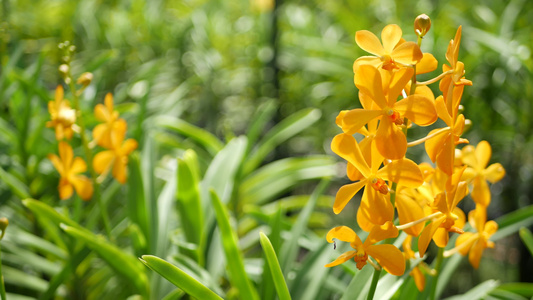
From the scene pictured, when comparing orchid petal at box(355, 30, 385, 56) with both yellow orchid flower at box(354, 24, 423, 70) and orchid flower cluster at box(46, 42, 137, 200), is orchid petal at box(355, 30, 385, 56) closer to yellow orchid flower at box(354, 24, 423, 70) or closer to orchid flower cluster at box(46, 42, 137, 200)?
yellow orchid flower at box(354, 24, 423, 70)

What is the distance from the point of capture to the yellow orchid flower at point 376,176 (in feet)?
1.26

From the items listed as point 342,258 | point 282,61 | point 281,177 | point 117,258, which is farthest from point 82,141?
point 282,61

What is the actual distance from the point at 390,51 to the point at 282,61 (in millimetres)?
1486

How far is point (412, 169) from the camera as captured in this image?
0.38 metres

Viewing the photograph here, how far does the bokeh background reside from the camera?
1.42 m

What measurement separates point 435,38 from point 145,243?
0.99 m

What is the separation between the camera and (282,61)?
1867 mm

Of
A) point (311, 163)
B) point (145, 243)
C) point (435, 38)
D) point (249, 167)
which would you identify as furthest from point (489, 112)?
point (145, 243)

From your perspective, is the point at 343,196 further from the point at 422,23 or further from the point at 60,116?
the point at 60,116

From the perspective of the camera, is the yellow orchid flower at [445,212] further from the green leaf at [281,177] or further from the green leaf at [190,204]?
the green leaf at [281,177]

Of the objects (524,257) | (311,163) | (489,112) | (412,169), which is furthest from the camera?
(489,112)

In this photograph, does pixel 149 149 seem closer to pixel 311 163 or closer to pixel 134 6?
pixel 311 163

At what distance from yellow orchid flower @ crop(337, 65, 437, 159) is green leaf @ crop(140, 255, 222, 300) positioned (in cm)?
19

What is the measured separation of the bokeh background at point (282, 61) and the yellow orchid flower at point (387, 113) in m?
0.87
